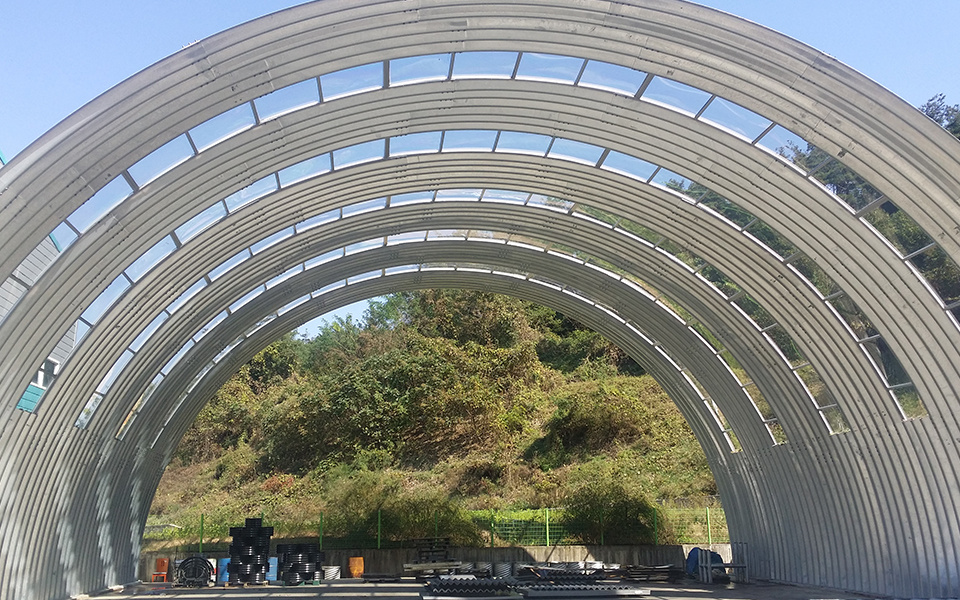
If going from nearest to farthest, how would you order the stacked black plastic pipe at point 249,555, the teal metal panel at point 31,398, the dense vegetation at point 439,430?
the teal metal panel at point 31,398, the stacked black plastic pipe at point 249,555, the dense vegetation at point 439,430

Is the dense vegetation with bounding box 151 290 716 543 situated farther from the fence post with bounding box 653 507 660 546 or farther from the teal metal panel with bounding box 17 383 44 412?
the teal metal panel with bounding box 17 383 44 412

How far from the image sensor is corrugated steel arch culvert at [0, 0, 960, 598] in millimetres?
12156

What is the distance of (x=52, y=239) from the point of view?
14.4m

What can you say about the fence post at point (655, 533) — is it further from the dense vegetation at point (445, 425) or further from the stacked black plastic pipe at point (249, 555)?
the stacked black plastic pipe at point (249, 555)

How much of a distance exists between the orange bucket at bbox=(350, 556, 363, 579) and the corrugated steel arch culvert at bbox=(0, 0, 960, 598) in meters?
7.70

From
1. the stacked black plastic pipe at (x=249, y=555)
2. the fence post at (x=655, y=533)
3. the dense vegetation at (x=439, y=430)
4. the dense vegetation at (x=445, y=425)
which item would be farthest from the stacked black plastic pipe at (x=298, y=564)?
the fence post at (x=655, y=533)

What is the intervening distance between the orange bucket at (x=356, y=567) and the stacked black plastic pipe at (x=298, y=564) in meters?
1.71

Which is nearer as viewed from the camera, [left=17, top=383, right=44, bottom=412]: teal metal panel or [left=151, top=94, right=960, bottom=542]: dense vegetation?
[left=17, top=383, right=44, bottom=412]: teal metal panel

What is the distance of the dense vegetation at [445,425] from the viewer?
4328 centimetres

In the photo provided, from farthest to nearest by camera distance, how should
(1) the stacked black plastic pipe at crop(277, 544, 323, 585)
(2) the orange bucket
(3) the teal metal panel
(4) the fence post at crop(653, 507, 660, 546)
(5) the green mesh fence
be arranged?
(5) the green mesh fence → (4) the fence post at crop(653, 507, 660, 546) → (2) the orange bucket → (1) the stacked black plastic pipe at crop(277, 544, 323, 585) → (3) the teal metal panel

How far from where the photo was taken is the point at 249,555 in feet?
87.6

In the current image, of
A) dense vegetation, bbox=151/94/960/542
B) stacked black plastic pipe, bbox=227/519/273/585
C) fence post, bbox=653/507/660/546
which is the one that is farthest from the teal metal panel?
fence post, bbox=653/507/660/546

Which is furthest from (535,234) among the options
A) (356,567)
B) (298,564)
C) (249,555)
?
(356,567)

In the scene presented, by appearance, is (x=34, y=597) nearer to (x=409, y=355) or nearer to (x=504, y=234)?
(x=504, y=234)
